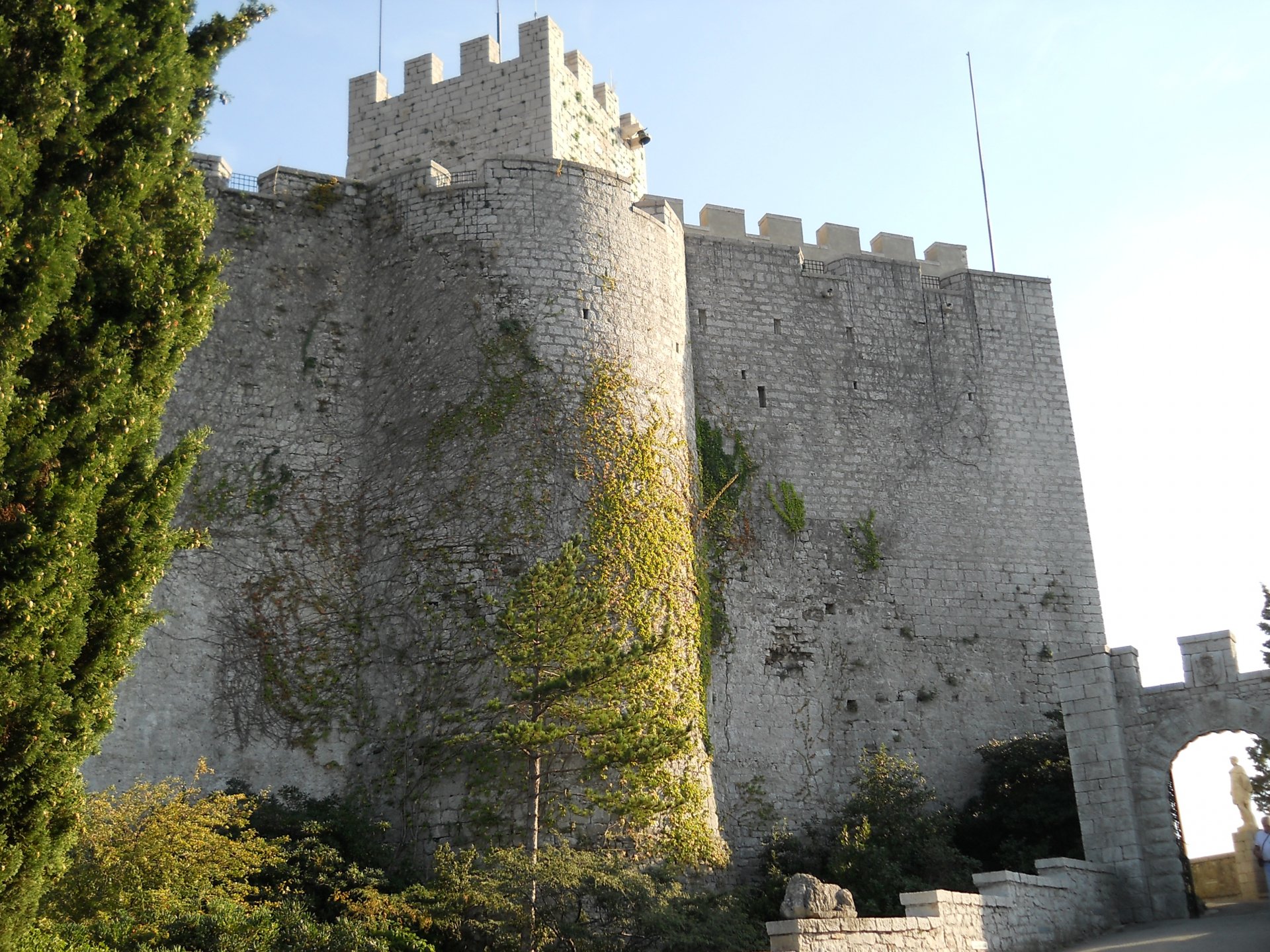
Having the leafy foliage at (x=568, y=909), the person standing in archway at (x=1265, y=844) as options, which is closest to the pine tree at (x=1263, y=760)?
the person standing in archway at (x=1265, y=844)

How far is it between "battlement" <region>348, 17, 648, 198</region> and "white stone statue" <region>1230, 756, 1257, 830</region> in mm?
13316

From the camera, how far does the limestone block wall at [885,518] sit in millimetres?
19594

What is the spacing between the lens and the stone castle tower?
17109mm

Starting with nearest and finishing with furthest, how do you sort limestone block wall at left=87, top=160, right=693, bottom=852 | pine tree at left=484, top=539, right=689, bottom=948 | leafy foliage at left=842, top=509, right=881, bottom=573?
1. pine tree at left=484, top=539, right=689, bottom=948
2. limestone block wall at left=87, top=160, right=693, bottom=852
3. leafy foliage at left=842, top=509, right=881, bottom=573

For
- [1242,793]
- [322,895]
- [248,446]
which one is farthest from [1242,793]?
[248,446]

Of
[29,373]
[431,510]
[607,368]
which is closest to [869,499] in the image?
[607,368]

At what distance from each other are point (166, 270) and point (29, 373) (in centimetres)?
129

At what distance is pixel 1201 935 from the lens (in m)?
13.1

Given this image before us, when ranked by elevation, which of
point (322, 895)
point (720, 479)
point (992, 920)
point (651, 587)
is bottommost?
point (992, 920)

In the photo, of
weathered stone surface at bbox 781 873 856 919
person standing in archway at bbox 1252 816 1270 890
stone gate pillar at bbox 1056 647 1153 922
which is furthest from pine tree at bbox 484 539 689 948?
person standing in archway at bbox 1252 816 1270 890

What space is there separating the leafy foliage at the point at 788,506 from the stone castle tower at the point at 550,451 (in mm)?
80

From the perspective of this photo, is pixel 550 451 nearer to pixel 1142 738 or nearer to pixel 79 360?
pixel 1142 738

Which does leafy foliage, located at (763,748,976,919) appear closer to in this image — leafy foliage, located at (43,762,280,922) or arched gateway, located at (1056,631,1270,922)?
arched gateway, located at (1056,631,1270,922)

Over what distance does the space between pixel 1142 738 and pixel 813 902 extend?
537 cm
